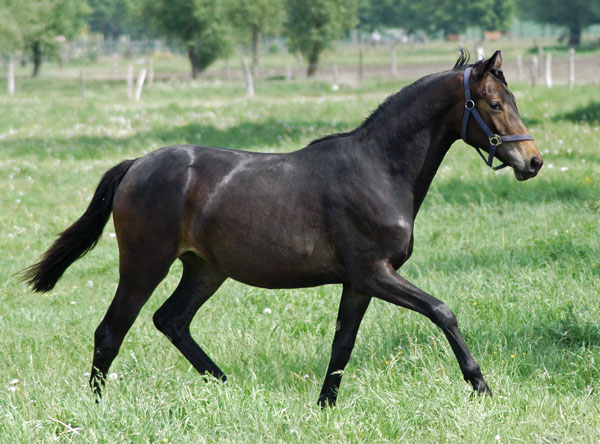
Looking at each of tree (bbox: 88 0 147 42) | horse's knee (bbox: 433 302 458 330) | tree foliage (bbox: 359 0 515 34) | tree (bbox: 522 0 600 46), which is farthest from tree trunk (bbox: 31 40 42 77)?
horse's knee (bbox: 433 302 458 330)

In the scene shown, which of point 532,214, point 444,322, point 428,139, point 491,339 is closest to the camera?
point 444,322

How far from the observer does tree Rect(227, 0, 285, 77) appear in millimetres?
48062

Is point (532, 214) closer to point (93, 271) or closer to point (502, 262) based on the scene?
point (502, 262)

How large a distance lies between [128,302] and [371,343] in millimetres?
1819

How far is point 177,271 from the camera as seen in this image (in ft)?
26.8

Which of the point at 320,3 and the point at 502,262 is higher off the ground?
the point at 320,3

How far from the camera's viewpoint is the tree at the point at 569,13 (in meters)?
58.8

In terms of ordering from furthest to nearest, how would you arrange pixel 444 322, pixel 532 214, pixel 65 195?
1. pixel 65 195
2. pixel 532 214
3. pixel 444 322

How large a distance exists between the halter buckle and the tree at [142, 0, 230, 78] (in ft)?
137

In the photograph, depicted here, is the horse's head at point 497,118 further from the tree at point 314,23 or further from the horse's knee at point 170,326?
the tree at point 314,23

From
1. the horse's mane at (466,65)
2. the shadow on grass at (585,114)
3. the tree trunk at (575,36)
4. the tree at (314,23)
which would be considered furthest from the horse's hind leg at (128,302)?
the tree trunk at (575,36)

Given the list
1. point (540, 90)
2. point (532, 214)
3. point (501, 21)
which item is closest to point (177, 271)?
point (532, 214)

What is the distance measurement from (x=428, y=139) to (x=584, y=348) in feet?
5.86

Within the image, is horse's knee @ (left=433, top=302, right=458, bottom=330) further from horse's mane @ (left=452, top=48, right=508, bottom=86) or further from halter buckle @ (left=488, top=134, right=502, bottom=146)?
horse's mane @ (left=452, top=48, right=508, bottom=86)
